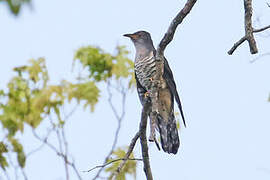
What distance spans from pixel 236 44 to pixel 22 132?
2365 mm

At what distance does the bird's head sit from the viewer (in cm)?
628

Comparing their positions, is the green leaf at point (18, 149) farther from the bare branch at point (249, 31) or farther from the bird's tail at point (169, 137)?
the bare branch at point (249, 31)

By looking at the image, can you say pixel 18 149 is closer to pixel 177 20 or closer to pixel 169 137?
pixel 169 137

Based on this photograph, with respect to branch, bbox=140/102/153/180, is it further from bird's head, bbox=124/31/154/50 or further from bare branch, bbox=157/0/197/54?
bird's head, bbox=124/31/154/50

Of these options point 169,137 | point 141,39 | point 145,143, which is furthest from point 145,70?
point 145,143

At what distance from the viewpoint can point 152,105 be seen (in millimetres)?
3914

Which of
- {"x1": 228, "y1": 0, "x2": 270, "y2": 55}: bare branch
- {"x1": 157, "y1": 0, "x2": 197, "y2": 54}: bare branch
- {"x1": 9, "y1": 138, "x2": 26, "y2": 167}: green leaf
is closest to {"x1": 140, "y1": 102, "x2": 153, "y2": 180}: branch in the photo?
{"x1": 157, "y1": 0, "x2": 197, "y2": 54}: bare branch

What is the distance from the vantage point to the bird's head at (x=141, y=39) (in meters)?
6.28

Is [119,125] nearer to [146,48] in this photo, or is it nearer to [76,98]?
[76,98]

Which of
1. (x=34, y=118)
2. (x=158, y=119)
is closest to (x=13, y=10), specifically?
(x=34, y=118)

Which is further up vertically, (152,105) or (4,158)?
(152,105)

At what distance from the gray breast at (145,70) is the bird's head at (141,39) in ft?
1.09

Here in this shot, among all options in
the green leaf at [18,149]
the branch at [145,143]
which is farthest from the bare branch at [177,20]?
the green leaf at [18,149]

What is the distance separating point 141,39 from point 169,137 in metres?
1.48
